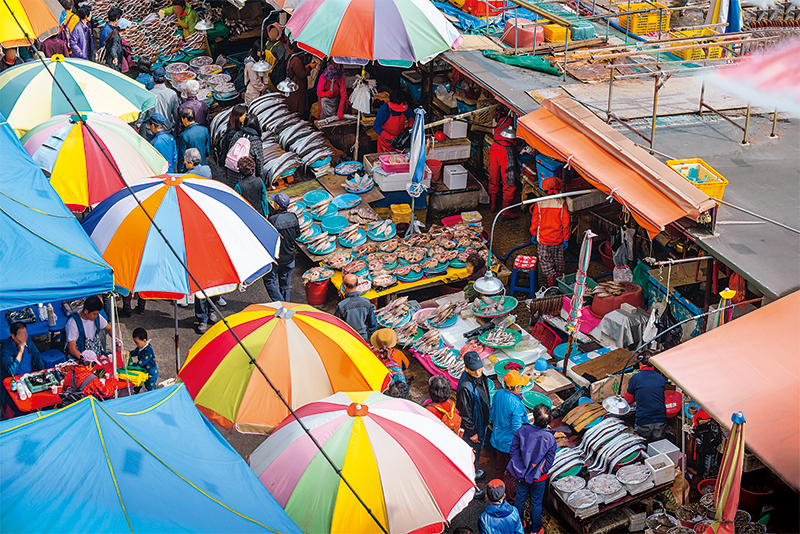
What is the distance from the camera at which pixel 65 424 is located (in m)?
4.86

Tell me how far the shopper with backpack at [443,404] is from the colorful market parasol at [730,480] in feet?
7.39

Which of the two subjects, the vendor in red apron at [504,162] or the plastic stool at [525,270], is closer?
the plastic stool at [525,270]

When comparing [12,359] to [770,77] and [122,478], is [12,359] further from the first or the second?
[770,77]

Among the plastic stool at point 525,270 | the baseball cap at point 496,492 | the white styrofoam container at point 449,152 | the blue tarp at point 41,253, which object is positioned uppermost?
the blue tarp at point 41,253

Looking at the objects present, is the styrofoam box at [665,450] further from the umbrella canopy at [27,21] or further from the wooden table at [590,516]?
the umbrella canopy at [27,21]

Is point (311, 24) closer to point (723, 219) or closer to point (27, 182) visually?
point (27, 182)

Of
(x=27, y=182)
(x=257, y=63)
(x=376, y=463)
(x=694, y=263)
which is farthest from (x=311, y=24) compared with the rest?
(x=376, y=463)

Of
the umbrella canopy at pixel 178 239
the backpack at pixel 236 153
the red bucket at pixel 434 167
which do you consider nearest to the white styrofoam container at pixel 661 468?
the umbrella canopy at pixel 178 239

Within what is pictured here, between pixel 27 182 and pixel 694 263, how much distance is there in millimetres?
6919

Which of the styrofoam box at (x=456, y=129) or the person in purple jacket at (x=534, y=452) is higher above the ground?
the styrofoam box at (x=456, y=129)

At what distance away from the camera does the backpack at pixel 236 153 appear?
10.9 metres

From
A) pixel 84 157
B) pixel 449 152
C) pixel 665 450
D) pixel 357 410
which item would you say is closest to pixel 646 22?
pixel 449 152

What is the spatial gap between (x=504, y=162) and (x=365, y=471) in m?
6.97

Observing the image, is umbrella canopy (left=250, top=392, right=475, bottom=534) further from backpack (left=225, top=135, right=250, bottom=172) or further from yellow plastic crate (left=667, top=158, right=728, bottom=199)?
backpack (left=225, top=135, right=250, bottom=172)
